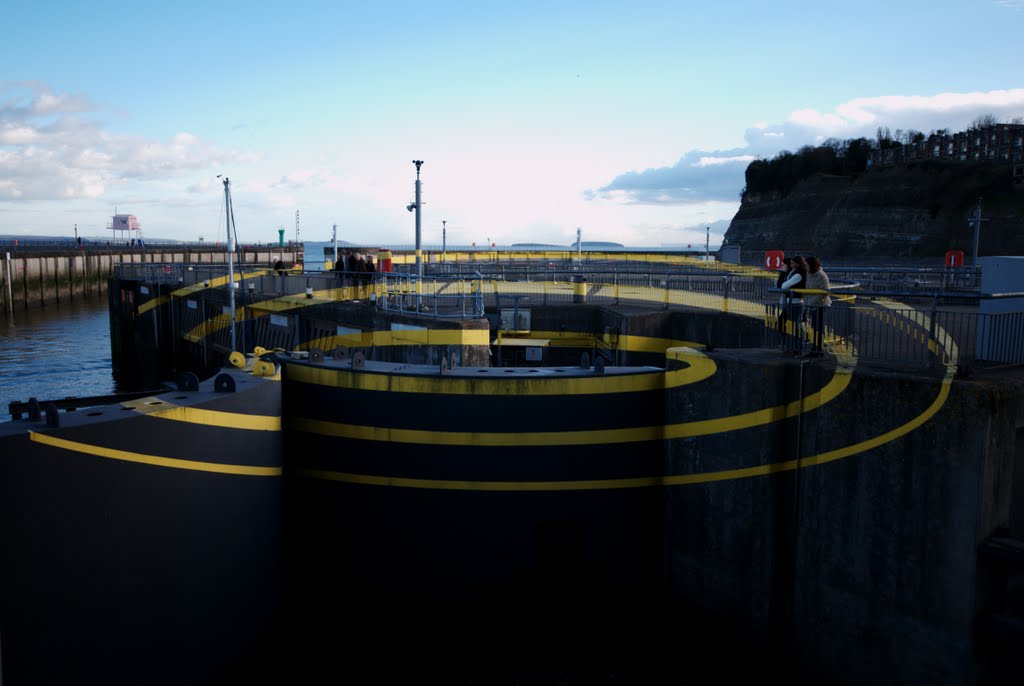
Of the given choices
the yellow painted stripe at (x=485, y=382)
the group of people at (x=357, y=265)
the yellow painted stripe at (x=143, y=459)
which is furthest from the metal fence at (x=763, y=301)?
the yellow painted stripe at (x=143, y=459)

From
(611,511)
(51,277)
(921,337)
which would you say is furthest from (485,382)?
(51,277)

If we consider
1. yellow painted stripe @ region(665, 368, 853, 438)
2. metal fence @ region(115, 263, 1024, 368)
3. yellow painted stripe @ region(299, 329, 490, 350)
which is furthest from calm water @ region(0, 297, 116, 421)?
yellow painted stripe @ region(665, 368, 853, 438)

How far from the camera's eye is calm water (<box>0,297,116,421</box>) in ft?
98.4

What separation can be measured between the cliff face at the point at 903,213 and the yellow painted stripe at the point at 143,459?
77024 millimetres

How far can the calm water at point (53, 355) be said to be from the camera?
98.4 feet

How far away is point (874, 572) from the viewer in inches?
324

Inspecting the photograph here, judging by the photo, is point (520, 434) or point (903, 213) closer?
point (520, 434)

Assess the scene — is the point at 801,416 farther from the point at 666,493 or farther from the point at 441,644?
the point at 441,644

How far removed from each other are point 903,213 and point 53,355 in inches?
3353

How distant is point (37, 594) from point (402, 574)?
4473 millimetres

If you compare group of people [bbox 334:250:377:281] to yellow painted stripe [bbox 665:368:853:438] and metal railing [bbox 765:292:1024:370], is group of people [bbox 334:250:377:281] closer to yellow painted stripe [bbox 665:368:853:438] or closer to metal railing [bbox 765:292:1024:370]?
yellow painted stripe [bbox 665:368:853:438]

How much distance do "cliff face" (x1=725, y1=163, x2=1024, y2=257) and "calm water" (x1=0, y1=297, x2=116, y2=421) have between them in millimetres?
73619

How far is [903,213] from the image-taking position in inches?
3351

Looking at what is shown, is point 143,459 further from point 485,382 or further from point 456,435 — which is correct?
point 485,382
